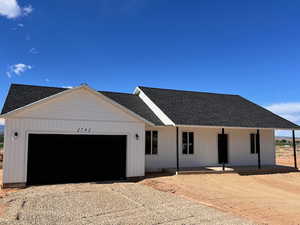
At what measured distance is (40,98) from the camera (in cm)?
1412

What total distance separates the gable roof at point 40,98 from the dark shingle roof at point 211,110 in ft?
2.80

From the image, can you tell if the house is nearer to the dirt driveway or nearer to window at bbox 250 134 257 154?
window at bbox 250 134 257 154

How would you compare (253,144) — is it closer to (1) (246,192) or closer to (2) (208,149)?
(2) (208,149)

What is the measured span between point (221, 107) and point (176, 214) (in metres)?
13.0

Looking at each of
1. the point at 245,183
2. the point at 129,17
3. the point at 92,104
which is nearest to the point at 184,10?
the point at 129,17

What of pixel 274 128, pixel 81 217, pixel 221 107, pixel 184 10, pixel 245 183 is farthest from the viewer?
pixel 221 107

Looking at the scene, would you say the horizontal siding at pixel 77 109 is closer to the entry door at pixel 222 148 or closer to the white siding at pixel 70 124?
the white siding at pixel 70 124

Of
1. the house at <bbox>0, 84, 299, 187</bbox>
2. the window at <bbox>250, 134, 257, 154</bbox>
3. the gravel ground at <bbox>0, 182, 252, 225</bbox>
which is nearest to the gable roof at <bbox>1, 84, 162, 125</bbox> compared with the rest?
the house at <bbox>0, 84, 299, 187</bbox>

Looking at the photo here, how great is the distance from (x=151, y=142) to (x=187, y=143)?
238 centimetres

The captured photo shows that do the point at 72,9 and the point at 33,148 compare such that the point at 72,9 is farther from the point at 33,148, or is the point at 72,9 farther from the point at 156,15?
the point at 33,148

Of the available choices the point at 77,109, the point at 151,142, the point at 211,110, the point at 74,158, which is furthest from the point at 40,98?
Answer: the point at 211,110

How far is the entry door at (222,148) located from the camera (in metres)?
17.2

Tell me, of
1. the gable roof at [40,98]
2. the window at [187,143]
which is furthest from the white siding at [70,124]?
the window at [187,143]

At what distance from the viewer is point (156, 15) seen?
49.0 ft
